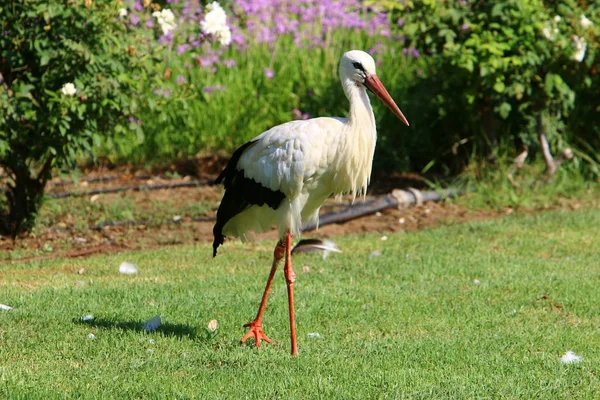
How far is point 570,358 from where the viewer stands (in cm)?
488

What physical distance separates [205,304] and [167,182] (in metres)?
4.18

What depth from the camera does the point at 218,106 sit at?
1081 centimetres

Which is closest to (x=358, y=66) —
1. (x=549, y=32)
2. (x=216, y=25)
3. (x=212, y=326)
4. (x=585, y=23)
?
(x=212, y=326)

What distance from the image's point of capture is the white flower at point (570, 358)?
15.9ft

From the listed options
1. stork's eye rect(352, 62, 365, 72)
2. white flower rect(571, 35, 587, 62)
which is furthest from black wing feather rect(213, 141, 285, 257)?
white flower rect(571, 35, 587, 62)

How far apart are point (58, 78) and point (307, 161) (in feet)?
10.0

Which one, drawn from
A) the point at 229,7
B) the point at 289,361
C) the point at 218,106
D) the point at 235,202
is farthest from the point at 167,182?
the point at 289,361

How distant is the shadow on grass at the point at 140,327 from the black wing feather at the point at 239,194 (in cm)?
62

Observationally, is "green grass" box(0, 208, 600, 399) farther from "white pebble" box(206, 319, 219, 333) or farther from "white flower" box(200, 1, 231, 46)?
"white flower" box(200, 1, 231, 46)

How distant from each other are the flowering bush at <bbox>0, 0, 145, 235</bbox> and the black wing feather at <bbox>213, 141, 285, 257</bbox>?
6.20 ft

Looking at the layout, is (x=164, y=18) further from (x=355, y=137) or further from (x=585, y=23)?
(x=585, y=23)

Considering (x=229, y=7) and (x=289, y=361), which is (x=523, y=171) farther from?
(x=289, y=361)

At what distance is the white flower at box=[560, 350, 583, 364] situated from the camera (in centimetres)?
484

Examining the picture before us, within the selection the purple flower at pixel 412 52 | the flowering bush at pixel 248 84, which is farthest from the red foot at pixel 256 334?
the purple flower at pixel 412 52
